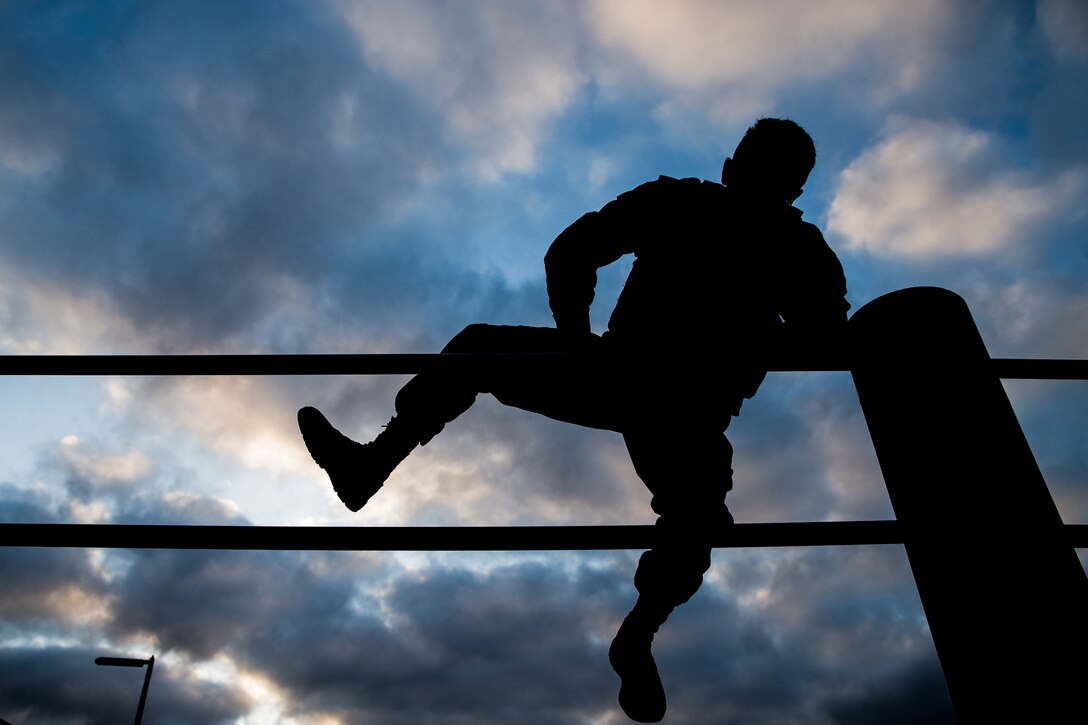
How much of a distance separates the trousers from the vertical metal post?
0.72 metres

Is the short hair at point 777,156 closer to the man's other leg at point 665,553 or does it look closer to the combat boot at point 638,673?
the man's other leg at point 665,553

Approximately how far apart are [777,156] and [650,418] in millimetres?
963

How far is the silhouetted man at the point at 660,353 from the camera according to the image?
1877 mm

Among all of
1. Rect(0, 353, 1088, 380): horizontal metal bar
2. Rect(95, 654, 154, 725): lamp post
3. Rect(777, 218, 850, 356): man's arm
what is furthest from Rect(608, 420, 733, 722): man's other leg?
Rect(95, 654, 154, 725): lamp post

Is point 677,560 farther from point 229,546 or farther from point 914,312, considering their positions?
point 229,546

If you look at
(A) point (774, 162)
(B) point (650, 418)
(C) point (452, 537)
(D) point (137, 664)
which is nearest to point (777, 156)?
(A) point (774, 162)

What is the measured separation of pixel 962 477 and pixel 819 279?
3.88 ft

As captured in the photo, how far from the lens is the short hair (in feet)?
7.16

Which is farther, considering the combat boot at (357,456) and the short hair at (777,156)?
the short hair at (777,156)

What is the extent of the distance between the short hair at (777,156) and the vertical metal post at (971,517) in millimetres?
1103

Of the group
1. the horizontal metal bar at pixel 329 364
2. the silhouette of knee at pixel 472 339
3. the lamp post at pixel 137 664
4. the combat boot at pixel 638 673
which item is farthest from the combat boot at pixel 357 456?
the lamp post at pixel 137 664

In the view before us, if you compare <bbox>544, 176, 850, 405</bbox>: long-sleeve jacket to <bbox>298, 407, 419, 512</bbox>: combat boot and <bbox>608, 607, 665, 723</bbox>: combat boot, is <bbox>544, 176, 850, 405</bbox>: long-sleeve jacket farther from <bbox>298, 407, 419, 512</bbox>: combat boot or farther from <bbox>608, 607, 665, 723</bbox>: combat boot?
<bbox>608, 607, 665, 723</bbox>: combat boot

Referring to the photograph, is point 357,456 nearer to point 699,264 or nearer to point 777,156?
point 699,264

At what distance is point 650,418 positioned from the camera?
1.91 m
